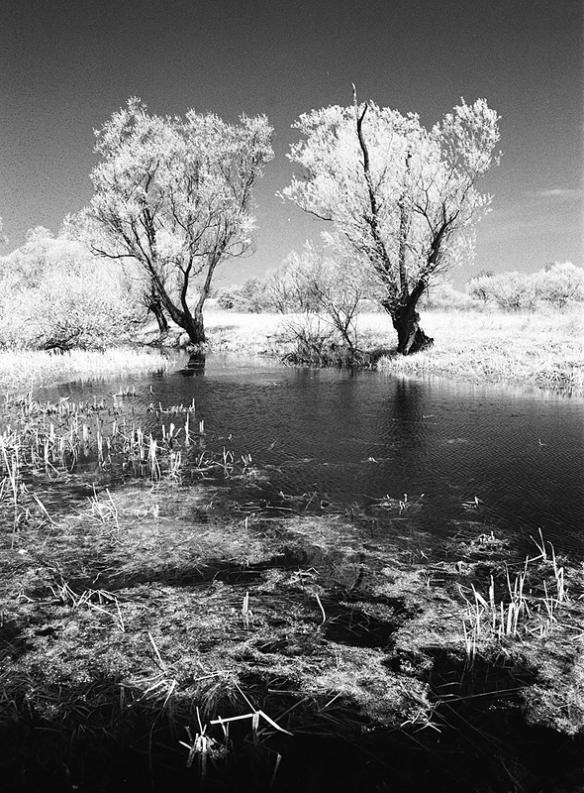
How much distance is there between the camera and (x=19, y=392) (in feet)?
52.4

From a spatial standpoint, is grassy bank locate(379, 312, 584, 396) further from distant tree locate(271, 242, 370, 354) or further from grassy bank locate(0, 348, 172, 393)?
grassy bank locate(0, 348, 172, 393)

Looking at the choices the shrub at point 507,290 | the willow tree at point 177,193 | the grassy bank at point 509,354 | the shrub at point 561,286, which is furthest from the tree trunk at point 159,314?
the shrub at point 561,286

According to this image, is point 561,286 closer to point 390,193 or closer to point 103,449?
point 390,193

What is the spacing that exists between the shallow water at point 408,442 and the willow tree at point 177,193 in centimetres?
1425

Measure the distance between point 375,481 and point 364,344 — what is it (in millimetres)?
18951

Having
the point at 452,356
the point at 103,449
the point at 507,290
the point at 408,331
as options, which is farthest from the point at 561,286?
the point at 103,449

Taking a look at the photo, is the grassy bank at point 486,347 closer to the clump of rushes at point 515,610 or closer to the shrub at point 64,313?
the shrub at point 64,313

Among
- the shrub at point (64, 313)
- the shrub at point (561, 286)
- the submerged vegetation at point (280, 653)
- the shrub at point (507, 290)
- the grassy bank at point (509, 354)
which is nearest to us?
the submerged vegetation at point (280, 653)

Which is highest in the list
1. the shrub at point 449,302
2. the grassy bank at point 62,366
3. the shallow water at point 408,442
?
the shrub at point 449,302

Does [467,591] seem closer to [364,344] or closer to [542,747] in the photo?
[542,747]

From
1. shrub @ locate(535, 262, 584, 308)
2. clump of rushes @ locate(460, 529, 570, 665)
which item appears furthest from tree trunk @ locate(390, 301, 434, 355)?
shrub @ locate(535, 262, 584, 308)

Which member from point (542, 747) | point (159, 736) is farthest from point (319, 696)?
point (542, 747)

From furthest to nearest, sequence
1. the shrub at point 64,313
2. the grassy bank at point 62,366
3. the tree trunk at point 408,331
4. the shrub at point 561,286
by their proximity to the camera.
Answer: the shrub at point 561,286 < the shrub at point 64,313 < the tree trunk at point 408,331 < the grassy bank at point 62,366

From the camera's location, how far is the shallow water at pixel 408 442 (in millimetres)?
7105
